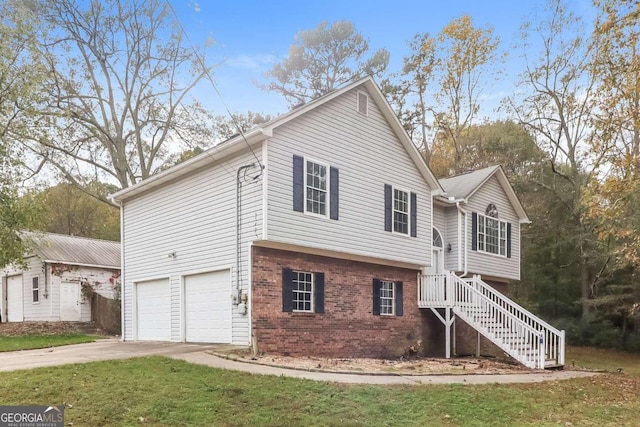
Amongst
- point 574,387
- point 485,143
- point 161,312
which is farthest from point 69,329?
point 485,143

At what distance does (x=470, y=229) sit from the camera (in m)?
19.4

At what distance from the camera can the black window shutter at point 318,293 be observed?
1370 centimetres

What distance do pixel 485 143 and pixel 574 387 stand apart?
22207 mm

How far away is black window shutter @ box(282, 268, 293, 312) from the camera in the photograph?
503 inches

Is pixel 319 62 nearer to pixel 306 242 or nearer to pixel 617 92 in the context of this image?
pixel 306 242

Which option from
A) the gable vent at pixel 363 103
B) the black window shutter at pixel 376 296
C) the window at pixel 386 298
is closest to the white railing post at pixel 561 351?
the window at pixel 386 298

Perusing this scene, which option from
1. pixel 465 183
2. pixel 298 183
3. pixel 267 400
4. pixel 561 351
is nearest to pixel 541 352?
pixel 561 351

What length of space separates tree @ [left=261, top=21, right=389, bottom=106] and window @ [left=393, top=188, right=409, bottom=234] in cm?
376

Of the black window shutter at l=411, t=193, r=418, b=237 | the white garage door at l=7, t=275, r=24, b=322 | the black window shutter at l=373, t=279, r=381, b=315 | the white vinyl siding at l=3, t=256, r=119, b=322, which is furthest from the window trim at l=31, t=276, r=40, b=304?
the black window shutter at l=411, t=193, r=418, b=237

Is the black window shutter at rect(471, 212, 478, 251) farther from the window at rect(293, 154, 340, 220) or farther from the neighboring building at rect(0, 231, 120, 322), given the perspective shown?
the neighboring building at rect(0, 231, 120, 322)

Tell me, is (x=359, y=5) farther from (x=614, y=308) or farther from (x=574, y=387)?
(x=614, y=308)

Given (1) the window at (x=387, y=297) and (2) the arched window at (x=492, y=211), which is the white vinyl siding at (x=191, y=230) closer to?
(1) the window at (x=387, y=297)

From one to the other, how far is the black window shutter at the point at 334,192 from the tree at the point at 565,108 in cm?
1562

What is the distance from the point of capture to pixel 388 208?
15.8 meters
